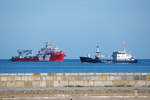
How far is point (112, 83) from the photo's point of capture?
61.6ft

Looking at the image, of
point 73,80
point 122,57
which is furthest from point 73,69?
point 73,80

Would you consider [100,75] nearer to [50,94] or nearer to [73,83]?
[73,83]

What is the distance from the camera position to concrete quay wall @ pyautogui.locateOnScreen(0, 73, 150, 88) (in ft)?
60.7

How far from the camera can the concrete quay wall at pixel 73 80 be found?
18516 millimetres

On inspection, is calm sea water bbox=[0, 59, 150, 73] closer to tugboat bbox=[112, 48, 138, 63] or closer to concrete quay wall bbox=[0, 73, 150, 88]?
tugboat bbox=[112, 48, 138, 63]

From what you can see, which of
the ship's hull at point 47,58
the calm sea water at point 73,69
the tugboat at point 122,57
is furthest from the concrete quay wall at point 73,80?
the ship's hull at point 47,58

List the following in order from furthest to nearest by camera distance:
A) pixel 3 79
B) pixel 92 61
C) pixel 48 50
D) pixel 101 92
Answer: pixel 48 50 → pixel 92 61 → pixel 3 79 → pixel 101 92

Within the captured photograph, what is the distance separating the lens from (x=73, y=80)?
1875cm

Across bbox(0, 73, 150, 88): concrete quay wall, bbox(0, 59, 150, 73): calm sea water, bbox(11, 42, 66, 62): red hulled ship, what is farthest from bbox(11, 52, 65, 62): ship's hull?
bbox(0, 73, 150, 88): concrete quay wall

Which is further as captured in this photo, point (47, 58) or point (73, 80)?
point (47, 58)

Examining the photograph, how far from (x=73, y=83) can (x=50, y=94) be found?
3.83 meters

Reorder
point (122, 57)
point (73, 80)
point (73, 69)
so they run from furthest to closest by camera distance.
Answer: point (122, 57) < point (73, 69) < point (73, 80)

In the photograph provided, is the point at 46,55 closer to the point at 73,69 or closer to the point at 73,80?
the point at 73,69

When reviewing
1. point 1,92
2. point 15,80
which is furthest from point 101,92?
point 15,80
